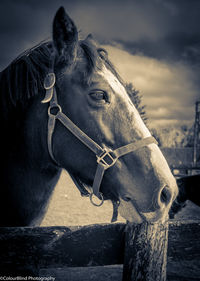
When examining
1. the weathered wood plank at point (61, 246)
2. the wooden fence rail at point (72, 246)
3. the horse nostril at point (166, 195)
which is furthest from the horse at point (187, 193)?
the weathered wood plank at point (61, 246)

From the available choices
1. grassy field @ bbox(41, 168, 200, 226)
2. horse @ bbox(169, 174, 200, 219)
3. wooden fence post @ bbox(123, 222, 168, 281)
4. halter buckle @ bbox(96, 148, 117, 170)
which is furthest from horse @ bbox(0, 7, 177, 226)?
grassy field @ bbox(41, 168, 200, 226)

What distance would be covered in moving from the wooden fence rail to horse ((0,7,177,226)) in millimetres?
205

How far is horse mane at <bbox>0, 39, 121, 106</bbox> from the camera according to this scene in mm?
1581

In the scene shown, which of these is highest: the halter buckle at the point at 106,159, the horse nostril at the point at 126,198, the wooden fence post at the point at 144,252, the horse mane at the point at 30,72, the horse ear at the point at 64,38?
the horse ear at the point at 64,38

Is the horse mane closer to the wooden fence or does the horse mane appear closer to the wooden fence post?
the wooden fence

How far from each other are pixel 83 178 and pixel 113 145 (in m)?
0.37

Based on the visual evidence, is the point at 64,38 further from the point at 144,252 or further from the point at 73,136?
the point at 144,252

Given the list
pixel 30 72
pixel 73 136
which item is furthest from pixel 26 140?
pixel 30 72

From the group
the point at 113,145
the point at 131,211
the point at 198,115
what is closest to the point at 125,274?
the point at 131,211

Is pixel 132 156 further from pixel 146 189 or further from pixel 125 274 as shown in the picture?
pixel 125 274

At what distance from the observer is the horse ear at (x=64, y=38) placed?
1421 mm

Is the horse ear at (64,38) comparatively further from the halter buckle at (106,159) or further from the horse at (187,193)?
the horse at (187,193)

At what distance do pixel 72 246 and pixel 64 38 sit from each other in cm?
149

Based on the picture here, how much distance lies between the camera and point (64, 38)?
4.91 ft
